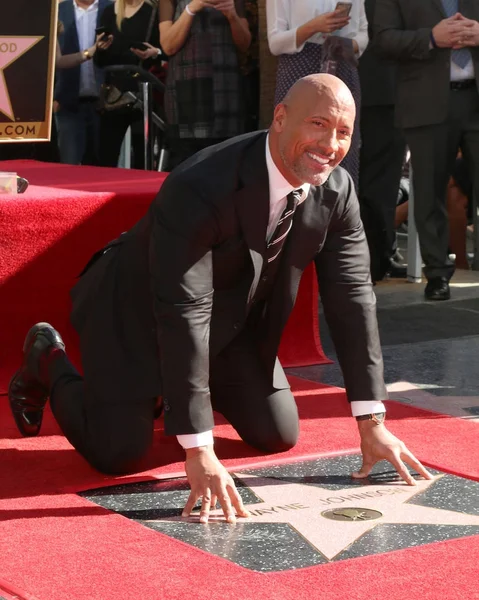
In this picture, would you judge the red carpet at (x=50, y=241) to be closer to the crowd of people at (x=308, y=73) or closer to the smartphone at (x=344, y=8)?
the crowd of people at (x=308, y=73)

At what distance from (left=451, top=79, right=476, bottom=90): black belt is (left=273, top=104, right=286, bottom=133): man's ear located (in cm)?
311

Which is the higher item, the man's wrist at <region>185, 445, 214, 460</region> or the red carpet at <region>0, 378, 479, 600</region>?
the man's wrist at <region>185, 445, 214, 460</region>

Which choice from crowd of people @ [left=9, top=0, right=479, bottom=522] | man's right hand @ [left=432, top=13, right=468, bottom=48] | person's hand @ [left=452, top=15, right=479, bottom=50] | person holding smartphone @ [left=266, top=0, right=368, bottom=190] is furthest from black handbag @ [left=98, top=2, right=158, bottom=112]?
crowd of people @ [left=9, top=0, right=479, bottom=522]

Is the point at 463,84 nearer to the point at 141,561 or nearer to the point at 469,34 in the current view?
the point at 469,34

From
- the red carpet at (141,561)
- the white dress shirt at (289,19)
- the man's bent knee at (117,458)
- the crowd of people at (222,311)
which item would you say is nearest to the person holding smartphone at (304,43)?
the white dress shirt at (289,19)

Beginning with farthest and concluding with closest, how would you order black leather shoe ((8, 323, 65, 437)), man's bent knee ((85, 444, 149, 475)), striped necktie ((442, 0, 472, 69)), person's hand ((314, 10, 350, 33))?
striped necktie ((442, 0, 472, 69)), person's hand ((314, 10, 350, 33)), black leather shoe ((8, 323, 65, 437)), man's bent knee ((85, 444, 149, 475))

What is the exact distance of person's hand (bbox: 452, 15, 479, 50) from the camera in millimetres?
5660

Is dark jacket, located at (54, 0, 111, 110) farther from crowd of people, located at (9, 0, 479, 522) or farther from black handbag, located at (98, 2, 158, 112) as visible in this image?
crowd of people, located at (9, 0, 479, 522)

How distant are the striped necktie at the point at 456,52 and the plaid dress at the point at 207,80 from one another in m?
1.01

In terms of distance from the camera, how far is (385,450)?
299 cm

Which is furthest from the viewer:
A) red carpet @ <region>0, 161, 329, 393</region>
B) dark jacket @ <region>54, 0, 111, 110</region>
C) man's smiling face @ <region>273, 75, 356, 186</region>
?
dark jacket @ <region>54, 0, 111, 110</region>

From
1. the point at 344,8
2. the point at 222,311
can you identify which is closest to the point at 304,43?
the point at 344,8

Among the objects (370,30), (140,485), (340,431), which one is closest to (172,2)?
(370,30)

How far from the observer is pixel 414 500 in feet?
9.62
